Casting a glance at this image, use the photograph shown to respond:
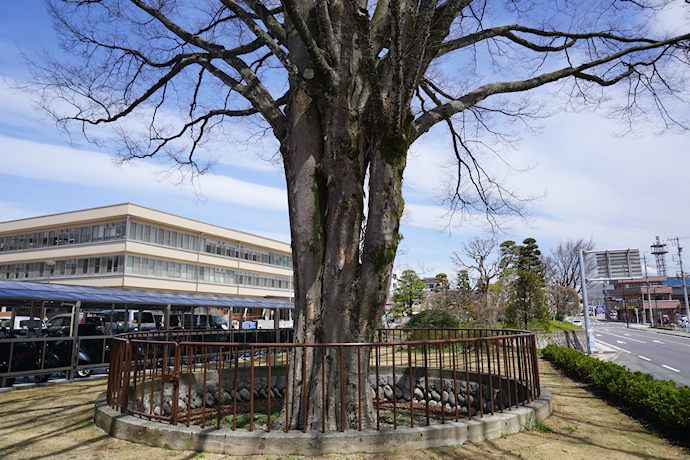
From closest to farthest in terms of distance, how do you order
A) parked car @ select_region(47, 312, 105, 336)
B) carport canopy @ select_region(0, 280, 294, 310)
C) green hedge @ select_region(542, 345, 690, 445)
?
green hedge @ select_region(542, 345, 690, 445), carport canopy @ select_region(0, 280, 294, 310), parked car @ select_region(47, 312, 105, 336)

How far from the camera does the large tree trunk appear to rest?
19.0 ft

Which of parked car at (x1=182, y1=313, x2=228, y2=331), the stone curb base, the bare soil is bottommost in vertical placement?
the bare soil

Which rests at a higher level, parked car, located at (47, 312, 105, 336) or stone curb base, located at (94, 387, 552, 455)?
parked car, located at (47, 312, 105, 336)

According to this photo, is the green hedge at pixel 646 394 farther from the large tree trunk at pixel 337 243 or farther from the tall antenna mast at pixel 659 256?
the tall antenna mast at pixel 659 256

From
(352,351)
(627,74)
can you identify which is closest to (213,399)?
(352,351)

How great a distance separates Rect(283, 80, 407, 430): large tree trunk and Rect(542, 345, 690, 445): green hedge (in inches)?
147

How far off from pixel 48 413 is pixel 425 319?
44.4 feet

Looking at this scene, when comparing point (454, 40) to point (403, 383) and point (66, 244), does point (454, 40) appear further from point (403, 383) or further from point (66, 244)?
point (66, 244)

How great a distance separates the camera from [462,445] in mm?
4941

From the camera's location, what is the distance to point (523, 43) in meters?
8.60

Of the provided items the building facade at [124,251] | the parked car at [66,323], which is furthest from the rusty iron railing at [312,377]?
the building facade at [124,251]

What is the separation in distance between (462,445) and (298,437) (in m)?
1.86

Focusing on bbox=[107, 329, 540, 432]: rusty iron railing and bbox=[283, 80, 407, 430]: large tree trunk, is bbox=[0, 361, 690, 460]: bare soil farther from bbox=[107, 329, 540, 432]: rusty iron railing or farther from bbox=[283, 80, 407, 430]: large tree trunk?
bbox=[283, 80, 407, 430]: large tree trunk

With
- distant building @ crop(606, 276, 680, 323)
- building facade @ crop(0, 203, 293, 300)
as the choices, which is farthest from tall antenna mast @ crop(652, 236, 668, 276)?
building facade @ crop(0, 203, 293, 300)
